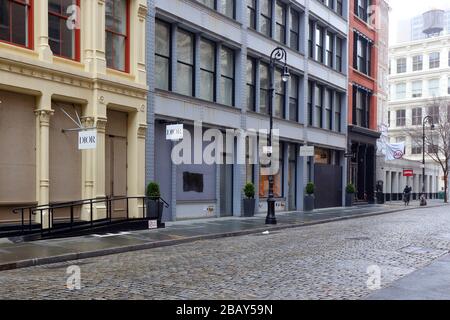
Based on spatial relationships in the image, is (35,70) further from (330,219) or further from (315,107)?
(315,107)

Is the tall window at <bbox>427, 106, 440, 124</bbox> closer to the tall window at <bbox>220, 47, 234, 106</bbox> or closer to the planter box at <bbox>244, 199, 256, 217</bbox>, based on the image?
the tall window at <bbox>220, 47, 234, 106</bbox>

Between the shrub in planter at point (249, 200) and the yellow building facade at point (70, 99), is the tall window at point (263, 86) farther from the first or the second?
the yellow building facade at point (70, 99)

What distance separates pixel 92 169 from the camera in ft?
57.0

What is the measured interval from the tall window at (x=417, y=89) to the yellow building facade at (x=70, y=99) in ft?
224

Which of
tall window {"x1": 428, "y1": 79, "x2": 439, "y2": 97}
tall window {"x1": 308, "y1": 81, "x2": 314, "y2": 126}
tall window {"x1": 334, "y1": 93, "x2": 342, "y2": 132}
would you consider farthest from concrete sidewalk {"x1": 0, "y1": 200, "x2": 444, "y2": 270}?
tall window {"x1": 428, "y1": 79, "x2": 439, "y2": 97}

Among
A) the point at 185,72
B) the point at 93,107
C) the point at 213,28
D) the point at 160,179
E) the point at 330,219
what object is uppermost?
the point at 213,28

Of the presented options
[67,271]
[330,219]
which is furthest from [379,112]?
[67,271]

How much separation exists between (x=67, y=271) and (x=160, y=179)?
10523 mm

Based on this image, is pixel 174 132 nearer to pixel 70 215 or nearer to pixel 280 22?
pixel 70 215

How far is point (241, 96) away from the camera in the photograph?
25281 mm

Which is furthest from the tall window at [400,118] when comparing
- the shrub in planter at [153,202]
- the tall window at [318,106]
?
the shrub in planter at [153,202]

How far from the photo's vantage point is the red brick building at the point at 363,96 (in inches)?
1505

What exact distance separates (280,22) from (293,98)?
4.48 metres

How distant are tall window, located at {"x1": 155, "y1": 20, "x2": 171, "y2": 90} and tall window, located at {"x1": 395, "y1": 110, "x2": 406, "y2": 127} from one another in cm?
6418
